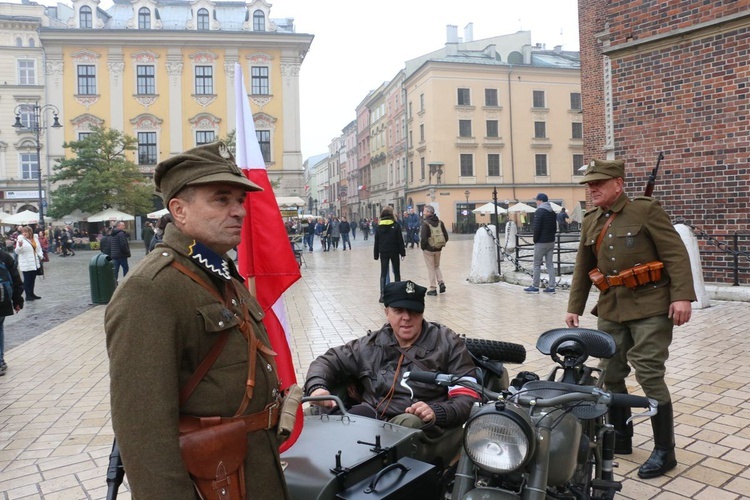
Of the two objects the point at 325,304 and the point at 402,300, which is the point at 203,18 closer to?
the point at 325,304

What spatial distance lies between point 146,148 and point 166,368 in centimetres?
4598

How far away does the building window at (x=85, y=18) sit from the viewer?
44.0 metres

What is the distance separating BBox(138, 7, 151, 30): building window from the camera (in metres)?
44.3

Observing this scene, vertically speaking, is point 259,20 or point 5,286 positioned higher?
point 259,20

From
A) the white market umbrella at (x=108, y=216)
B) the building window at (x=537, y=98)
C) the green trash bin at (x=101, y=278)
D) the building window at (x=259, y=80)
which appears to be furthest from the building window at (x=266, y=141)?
the green trash bin at (x=101, y=278)

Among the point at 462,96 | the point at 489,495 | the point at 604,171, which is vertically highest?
the point at 462,96

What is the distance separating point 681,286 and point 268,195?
261 cm

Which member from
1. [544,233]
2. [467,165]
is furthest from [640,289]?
[467,165]

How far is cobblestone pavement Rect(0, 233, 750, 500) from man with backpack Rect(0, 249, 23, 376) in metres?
0.48

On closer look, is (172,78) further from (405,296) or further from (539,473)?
(539,473)

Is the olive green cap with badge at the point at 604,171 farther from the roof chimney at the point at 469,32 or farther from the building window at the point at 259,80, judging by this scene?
the roof chimney at the point at 469,32

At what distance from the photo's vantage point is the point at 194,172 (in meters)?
1.98

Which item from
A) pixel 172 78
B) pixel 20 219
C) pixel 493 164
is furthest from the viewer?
pixel 493 164

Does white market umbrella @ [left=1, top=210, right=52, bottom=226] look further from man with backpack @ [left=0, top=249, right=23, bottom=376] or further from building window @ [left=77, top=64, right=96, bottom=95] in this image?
man with backpack @ [left=0, top=249, right=23, bottom=376]
